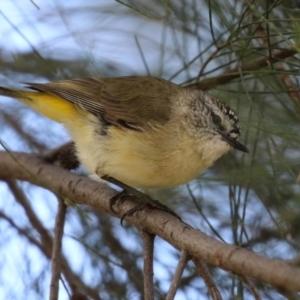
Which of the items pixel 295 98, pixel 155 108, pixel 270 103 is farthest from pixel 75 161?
pixel 295 98

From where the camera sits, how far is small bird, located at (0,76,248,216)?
8.89ft

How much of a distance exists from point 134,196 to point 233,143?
432 mm

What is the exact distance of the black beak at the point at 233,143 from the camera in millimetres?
2657

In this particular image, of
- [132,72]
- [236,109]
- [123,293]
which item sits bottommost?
[123,293]

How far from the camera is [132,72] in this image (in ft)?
11.3

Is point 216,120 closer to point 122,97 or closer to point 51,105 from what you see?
point 122,97

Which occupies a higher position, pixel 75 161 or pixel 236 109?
pixel 236 109

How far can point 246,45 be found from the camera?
248 cm

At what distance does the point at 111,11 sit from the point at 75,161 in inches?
32.1

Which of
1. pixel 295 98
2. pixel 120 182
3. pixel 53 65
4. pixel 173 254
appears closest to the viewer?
pixel 295 98

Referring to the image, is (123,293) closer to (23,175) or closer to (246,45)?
(23,175)

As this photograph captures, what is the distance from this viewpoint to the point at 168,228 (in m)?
2.19

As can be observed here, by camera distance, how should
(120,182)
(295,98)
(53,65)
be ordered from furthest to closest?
(53,65) < (120,182) < (295,98)

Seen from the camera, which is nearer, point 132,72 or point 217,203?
point 217,203
